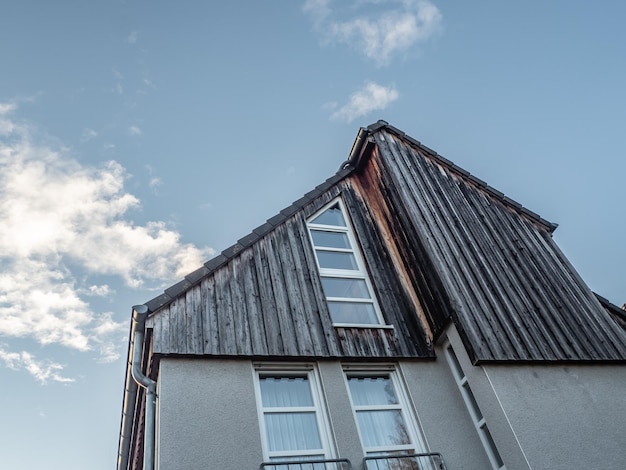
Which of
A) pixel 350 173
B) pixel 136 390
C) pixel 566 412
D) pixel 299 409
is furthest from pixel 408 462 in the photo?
pixel 350 173

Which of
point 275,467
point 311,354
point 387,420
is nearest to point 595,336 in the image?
point 387,420

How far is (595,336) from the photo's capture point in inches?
310

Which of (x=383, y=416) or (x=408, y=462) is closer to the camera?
(x=408, y=462)

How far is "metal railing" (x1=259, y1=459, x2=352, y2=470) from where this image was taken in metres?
Answer: 6.01

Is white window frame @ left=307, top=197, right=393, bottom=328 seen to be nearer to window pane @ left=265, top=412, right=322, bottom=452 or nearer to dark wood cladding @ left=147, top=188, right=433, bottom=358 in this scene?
dark wood cladding @ left=147, top=188, right=433, bottom=358

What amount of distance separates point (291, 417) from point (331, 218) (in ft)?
15.8

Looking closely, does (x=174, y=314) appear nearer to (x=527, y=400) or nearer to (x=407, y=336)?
(x=407, y=336)

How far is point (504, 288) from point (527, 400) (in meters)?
2.19

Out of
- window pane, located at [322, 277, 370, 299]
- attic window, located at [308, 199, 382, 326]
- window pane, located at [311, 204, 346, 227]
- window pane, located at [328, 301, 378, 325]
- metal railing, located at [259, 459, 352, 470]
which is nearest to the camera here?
metal railing, located at [259, 459, 352, 470]

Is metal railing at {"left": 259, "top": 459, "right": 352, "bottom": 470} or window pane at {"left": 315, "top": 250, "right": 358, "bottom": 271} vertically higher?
window pane at {"left": 315, "top": 250, "right": 358, "bottom": 271}

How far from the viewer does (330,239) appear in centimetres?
995

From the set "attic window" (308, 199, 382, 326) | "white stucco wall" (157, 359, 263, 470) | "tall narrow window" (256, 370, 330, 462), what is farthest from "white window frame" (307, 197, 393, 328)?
"white stucco wall" (157, 359, 263, 470)

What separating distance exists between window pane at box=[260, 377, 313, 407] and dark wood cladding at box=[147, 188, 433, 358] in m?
0.42

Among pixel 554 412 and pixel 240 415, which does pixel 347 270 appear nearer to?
pixel 240 415
